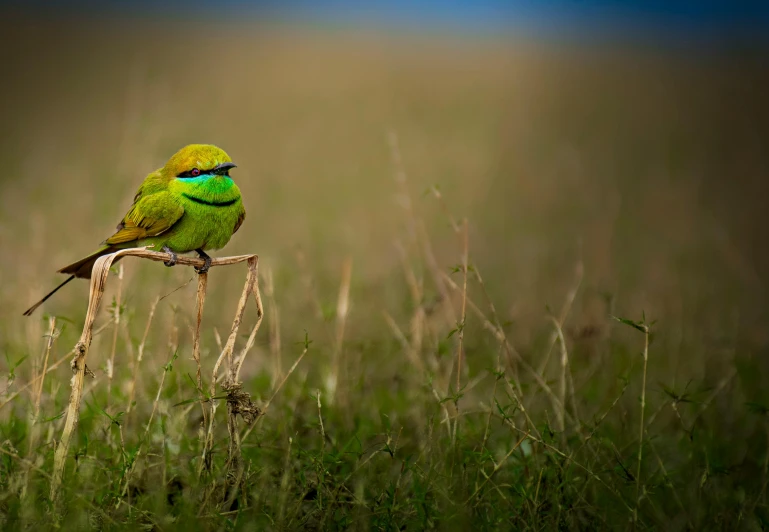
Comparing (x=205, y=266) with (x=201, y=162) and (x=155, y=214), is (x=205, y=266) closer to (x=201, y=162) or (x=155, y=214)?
(x=155, y=214)

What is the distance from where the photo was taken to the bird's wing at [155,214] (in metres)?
2.23

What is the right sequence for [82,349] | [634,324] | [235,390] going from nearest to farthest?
1. [82,349]
2. [235,390]
3. [634,324]

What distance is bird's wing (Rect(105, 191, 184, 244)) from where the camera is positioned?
7.32 feet

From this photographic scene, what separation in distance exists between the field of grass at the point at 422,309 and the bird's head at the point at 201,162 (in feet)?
1.10

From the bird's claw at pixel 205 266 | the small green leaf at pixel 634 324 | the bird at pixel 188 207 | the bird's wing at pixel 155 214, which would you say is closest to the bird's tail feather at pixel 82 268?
the bird at pixel 188 207

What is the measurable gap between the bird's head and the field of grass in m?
0.34

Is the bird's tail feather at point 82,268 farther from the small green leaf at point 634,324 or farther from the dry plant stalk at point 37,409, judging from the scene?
the small green leaf at point 634,324

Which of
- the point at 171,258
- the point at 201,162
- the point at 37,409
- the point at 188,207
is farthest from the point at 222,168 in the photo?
the point at 37,409

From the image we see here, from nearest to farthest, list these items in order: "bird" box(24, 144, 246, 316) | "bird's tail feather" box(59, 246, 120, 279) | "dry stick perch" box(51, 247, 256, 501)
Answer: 1. "dry stick perch" box(51, 247, 256, 501)
2. "bird" box(24, 144, 246, 316)
3. "bird's tail feather" box(59, 246, 120, 279)

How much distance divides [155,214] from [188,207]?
0.11m

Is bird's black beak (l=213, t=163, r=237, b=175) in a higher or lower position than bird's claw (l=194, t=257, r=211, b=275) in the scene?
higher

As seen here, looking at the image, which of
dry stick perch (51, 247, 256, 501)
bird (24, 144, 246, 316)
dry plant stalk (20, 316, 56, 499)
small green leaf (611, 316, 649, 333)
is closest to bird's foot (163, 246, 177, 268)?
bird (24, 144, 246, 316)

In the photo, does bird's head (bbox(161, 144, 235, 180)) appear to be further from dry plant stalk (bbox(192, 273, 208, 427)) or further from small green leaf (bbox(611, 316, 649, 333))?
small green leaf (bbox(611, 316, 649, 333))

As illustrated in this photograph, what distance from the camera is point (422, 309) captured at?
124 inches
